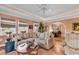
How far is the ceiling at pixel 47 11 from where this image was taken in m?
2.25

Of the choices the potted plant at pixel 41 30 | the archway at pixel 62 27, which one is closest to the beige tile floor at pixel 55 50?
the archway at pixel 62 27

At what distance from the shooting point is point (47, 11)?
227cm

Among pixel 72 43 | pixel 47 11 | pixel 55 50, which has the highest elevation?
pixel 47 11

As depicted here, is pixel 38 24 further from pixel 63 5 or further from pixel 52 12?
pixel 63 5

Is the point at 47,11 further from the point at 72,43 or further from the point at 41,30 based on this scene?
the point at 72,43

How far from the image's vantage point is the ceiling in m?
2.25

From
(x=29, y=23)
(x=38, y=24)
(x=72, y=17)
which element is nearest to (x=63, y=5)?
(x=72, y=17)

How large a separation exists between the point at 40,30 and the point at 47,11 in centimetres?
40

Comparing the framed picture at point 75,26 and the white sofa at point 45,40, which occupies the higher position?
the framed picture at point 75,26

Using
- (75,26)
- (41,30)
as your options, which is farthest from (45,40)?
(75,26)

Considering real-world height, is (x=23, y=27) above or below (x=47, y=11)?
below

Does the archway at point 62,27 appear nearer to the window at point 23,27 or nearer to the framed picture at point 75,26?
the framed picture at point 75,26

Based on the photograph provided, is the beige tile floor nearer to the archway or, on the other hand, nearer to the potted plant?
the archway

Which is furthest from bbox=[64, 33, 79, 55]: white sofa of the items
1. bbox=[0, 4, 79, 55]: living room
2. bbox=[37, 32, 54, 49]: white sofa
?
bbox=[37, 32, 54, 49]: white sofa
